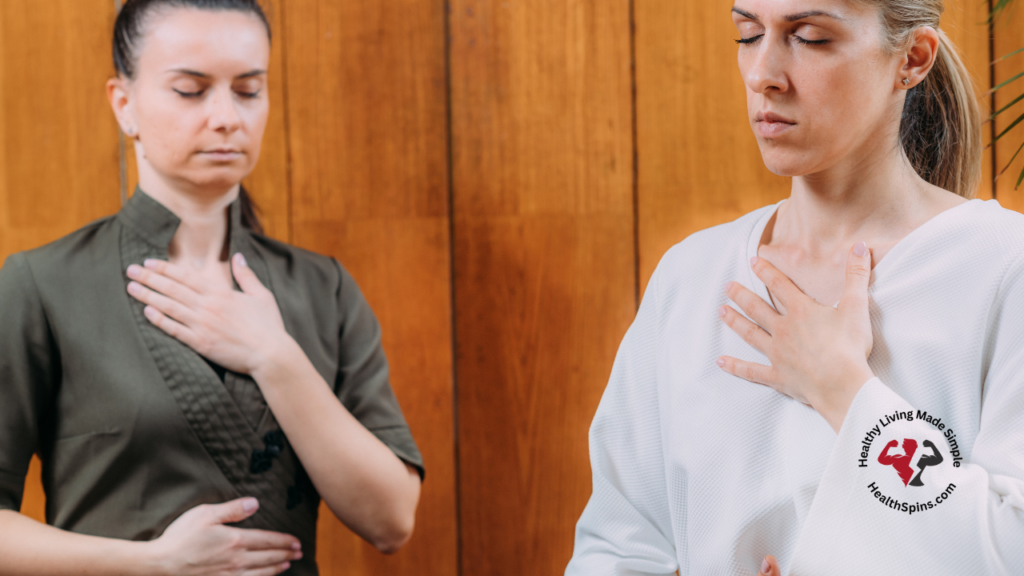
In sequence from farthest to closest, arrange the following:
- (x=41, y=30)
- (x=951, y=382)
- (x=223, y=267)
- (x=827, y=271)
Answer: (x=41, y=30) < (x=223, y=267) < (x=827, y=271) < (x=951, y=382)

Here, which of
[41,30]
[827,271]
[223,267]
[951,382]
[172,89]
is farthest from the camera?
[41,30]

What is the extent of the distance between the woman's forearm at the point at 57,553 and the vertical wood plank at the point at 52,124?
0.52 meters

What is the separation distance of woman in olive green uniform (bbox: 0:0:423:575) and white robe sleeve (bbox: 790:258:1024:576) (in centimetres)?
77

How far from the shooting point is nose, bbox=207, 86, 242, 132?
132cm

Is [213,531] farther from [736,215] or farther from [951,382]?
[736,215]

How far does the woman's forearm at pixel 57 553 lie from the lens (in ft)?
3.88

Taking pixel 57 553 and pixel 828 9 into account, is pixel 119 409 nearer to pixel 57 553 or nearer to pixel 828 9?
pixel 57 553

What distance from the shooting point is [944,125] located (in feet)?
3.28

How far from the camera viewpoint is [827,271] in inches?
37.8

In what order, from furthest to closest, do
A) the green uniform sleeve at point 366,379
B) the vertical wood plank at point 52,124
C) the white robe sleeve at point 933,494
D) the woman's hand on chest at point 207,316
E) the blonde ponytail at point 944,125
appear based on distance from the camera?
1. the vertical wood plank at point 52,124
2. the green uniform sleeve at point 366,379
3. the woman's hand on chest at point 207,316
4. the blonde ponytail at point 944,125
5. the white robe sleeve at point 933,494

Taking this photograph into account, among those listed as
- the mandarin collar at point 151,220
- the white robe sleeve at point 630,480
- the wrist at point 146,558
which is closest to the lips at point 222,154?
the mandarin collar at point 151,220

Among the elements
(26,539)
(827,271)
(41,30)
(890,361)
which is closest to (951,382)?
(890,361)

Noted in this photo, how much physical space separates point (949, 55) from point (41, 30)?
5.21 feet

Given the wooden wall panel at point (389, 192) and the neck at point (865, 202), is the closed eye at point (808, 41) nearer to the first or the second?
the neck at point (865, 202)
